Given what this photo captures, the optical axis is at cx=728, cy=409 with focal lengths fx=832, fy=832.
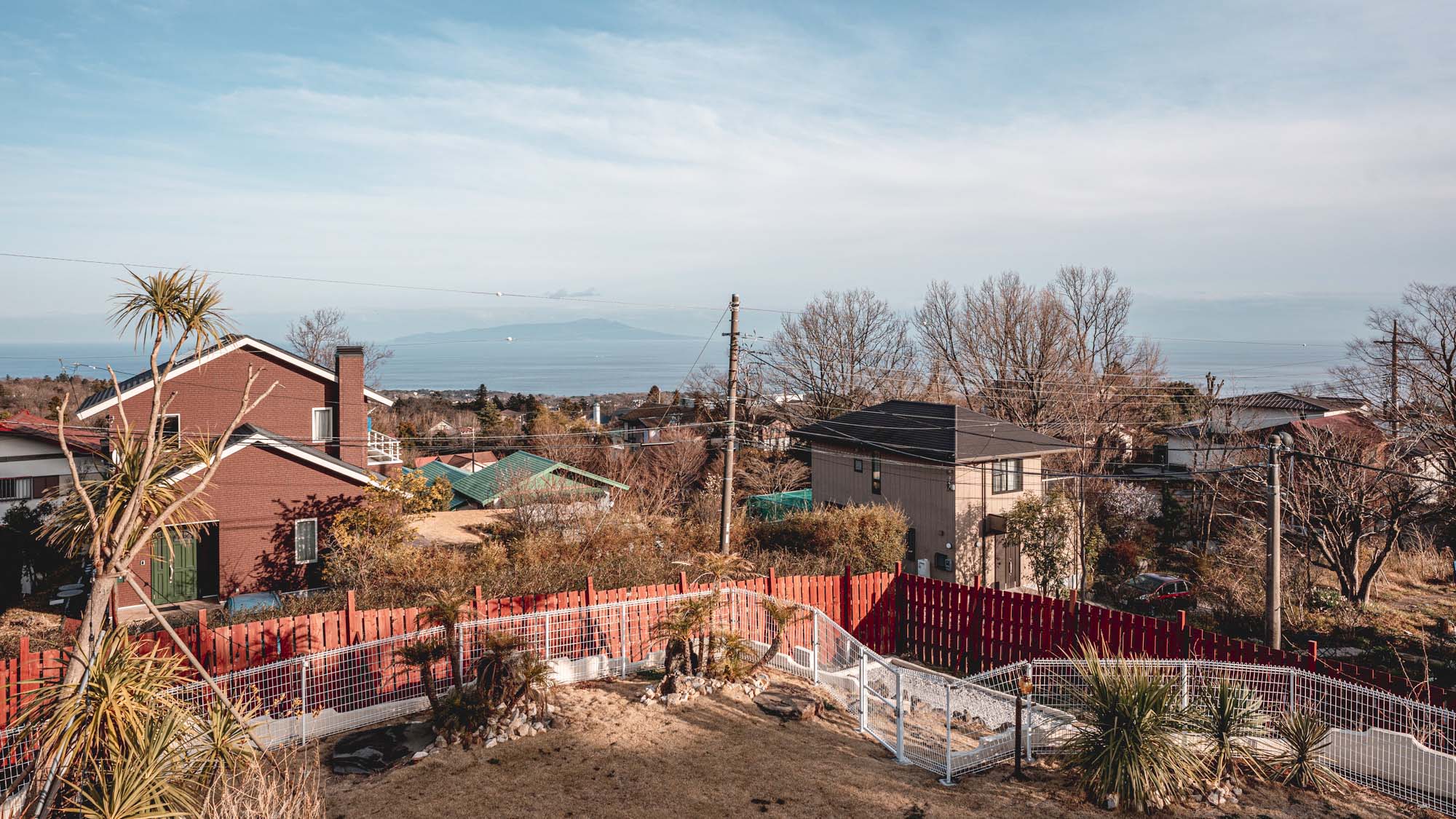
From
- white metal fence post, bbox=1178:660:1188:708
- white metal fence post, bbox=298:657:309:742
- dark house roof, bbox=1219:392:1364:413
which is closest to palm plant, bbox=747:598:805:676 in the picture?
white metal fence post, bbox=1178:660:1188:708

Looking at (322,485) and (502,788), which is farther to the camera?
(322,485)

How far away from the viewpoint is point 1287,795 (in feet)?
24.0

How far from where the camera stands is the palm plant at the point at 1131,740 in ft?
23.1

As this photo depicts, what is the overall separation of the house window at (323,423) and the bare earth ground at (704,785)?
19.1m

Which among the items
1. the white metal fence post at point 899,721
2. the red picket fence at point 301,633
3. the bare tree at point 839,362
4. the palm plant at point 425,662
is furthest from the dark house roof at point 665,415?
the white metal fence post at point 899,721

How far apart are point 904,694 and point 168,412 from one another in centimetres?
2146

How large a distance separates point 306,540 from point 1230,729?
19622mm

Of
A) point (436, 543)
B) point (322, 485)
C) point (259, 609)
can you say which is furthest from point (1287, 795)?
point (322, 485)

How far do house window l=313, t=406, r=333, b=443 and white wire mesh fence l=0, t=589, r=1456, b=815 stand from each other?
16.4 m

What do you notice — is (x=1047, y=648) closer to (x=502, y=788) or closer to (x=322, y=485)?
(x=502, y=788)

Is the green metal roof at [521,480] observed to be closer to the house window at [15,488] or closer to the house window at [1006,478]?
the house window at [1006,478]

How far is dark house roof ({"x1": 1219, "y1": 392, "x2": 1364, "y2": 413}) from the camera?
4078 centimetres

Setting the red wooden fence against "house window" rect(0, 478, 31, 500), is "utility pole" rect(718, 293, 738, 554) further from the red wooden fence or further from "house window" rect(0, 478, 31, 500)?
"house window" rect(0, 478, 31, 500)

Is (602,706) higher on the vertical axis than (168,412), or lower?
lower
